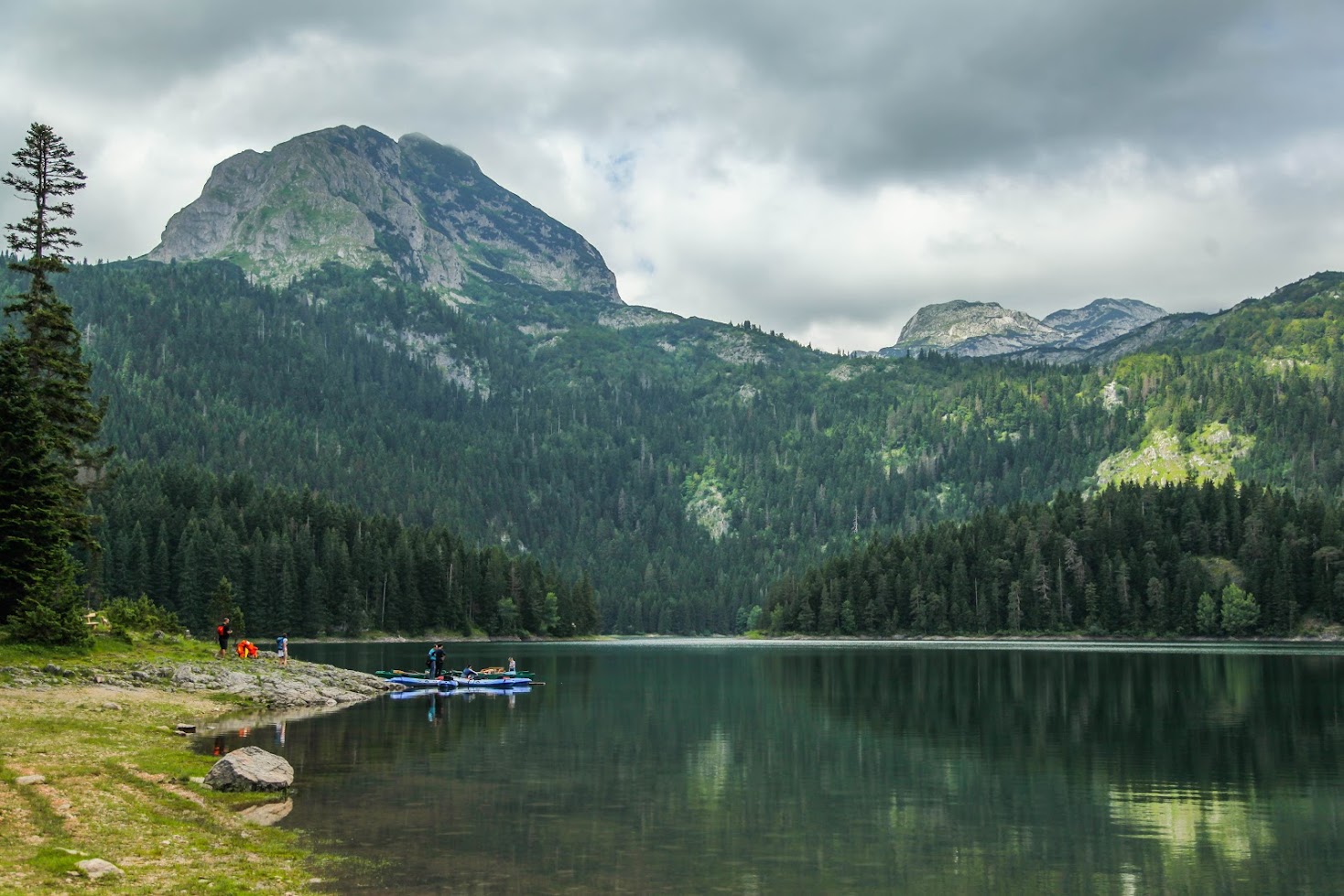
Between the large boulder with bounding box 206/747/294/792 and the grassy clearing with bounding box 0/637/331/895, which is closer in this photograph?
the grassy clearing with bounding box 0/637/331/895

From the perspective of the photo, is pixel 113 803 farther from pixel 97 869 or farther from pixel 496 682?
pixel 496 682

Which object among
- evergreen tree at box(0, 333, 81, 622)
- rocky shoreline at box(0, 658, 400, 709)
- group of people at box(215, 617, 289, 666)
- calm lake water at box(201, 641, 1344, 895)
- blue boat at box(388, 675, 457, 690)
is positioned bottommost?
calm lake water at box(201, 641, 1344, 895)

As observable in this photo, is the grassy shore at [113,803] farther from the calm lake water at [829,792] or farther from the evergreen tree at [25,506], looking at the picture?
the evergreen tree at [25,506]

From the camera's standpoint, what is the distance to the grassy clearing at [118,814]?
80.1 ft

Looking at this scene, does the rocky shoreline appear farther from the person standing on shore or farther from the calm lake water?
the calm lake water

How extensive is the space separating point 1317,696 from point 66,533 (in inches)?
3203

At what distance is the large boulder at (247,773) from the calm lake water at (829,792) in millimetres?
1300

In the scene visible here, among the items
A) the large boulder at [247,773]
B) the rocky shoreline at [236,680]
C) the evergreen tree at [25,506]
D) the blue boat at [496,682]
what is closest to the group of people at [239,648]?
the rocky shoreline at [236,680]

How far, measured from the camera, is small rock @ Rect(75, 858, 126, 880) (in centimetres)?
2355

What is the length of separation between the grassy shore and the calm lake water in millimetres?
2119

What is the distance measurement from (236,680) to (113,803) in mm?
42277

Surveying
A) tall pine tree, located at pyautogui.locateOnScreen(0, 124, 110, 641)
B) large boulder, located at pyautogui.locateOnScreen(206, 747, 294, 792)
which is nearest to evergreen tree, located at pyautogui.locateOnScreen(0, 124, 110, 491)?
tall pine tree, located at pyautogui.locateOnScreen(0, 124, 110, 641)

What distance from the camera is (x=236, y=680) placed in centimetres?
7250

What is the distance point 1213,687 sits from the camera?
3479 inches
